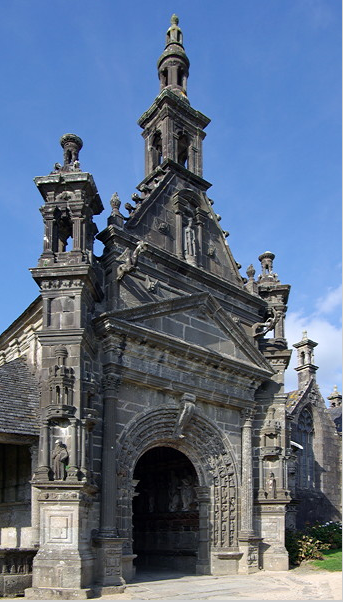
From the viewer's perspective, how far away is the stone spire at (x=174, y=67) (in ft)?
62.8

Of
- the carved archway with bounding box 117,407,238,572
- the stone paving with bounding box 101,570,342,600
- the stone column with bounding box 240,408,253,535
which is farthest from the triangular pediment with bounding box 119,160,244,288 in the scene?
the stone paving with bounding box 101,570,342,600

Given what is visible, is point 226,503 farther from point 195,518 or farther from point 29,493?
point 29,493

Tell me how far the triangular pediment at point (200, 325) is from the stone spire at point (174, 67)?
7.34 meters

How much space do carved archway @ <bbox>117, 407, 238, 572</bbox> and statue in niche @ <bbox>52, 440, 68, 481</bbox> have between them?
231 cm

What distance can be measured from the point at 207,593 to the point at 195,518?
4.16 meters

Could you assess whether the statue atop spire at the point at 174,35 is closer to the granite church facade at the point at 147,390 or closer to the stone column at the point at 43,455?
the granite church facade at the point at 147,390

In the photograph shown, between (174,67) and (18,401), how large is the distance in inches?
480

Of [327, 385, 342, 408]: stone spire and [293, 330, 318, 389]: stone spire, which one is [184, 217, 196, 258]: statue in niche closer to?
[293, 330, 318, 389]: stone spire

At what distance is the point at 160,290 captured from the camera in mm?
14758

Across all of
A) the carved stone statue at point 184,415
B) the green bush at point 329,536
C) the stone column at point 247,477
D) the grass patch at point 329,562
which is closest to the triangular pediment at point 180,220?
the carved stone statue at point 184,415

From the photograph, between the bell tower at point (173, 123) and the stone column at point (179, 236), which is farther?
the bell tower at point (173, 123)

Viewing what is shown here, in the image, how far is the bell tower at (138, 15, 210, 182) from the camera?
1766cm

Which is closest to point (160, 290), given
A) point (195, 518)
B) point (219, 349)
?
point (219, 349)

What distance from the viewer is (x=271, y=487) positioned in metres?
15.5
